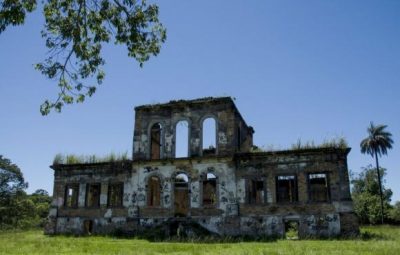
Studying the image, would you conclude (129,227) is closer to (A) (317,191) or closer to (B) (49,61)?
(A) (317,191)

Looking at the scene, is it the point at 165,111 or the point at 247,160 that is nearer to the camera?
the point at 247,160

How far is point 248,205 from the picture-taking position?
73.2ft

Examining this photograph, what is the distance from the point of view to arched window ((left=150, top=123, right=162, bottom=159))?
26.3 meters

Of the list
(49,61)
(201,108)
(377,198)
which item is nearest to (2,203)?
(201,108)

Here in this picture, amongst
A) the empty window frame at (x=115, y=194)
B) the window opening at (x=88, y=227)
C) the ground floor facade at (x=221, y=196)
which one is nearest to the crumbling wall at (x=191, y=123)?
the ground floor facade at (x=221, y=196)

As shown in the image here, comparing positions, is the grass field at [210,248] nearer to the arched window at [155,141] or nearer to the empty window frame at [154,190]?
the empty window frame at [154,190]

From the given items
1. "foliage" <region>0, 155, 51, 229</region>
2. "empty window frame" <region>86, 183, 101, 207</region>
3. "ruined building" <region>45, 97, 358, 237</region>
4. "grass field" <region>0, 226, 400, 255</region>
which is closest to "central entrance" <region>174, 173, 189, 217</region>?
"ruined building" <region>45, 97, 358, 237</region>

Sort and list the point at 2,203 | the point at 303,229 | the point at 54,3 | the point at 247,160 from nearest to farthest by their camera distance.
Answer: the point at 54,3, the point at 303,229, the point at 247,160, the point at 2,203

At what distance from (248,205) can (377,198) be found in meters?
30.4

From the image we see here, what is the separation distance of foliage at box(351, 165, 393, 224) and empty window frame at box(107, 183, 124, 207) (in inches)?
1160

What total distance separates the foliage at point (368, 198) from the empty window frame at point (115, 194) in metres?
29.5

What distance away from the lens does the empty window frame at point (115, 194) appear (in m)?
25.7

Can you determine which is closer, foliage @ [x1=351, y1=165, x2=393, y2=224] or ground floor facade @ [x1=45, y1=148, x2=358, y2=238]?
ground floor facade @ [x1=45, y1=148, x2=358, y2=238]

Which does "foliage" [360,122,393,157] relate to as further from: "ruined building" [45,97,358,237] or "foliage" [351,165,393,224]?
"ruined building" [45,97,358,237]
